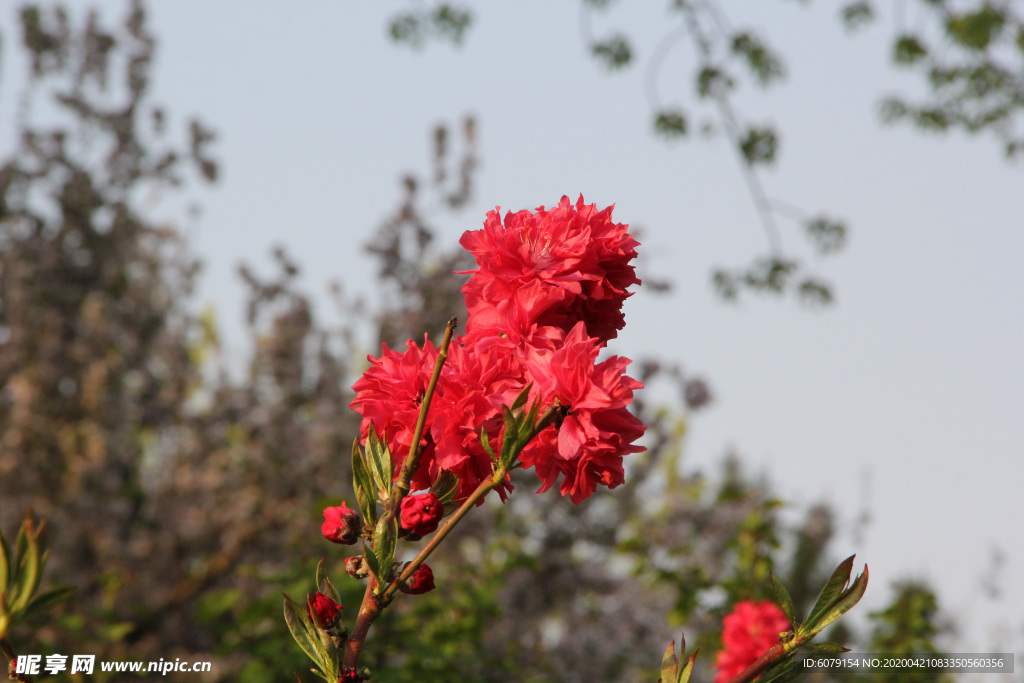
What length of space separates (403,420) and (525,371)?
0.23 meters

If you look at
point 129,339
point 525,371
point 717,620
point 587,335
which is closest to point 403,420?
point 525,371

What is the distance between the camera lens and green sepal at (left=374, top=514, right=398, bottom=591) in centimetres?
133

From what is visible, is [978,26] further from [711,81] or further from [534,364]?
[534,364]

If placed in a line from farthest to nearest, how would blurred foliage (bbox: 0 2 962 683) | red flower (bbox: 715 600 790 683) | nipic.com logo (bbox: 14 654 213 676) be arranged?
blurred foliage (bbox: 0 2 962 683) < red flower (bbox: 715 600 790 683) < nipic.com logo (bbox: 14 654 213 676)

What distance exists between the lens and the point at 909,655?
161 inches

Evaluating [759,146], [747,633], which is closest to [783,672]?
[747,633]

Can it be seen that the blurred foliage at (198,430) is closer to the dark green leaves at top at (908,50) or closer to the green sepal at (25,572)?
the dark green leaves at top at (908,50)

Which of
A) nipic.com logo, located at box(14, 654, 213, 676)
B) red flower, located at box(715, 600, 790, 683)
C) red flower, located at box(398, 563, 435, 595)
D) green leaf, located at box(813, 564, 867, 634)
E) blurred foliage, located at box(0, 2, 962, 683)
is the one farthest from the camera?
blurred foliage, located at box(0, 2, 962, 683)

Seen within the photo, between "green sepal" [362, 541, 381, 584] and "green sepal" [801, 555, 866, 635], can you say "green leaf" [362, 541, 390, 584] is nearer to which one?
"green sepal" [362, 541, 381, 584]

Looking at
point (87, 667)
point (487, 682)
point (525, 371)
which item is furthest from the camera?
point (487, 682)

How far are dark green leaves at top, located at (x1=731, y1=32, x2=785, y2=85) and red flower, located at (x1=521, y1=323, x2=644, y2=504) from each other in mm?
6607

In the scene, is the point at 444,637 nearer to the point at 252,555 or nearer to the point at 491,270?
the point at 491,270

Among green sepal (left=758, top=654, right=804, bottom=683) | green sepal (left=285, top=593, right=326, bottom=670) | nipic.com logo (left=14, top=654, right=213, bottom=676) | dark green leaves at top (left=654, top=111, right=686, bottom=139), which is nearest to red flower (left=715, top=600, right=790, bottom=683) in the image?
nipic.com logo (left=14, top=654, right=213, bottom=676)

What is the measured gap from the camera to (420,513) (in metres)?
1.39
